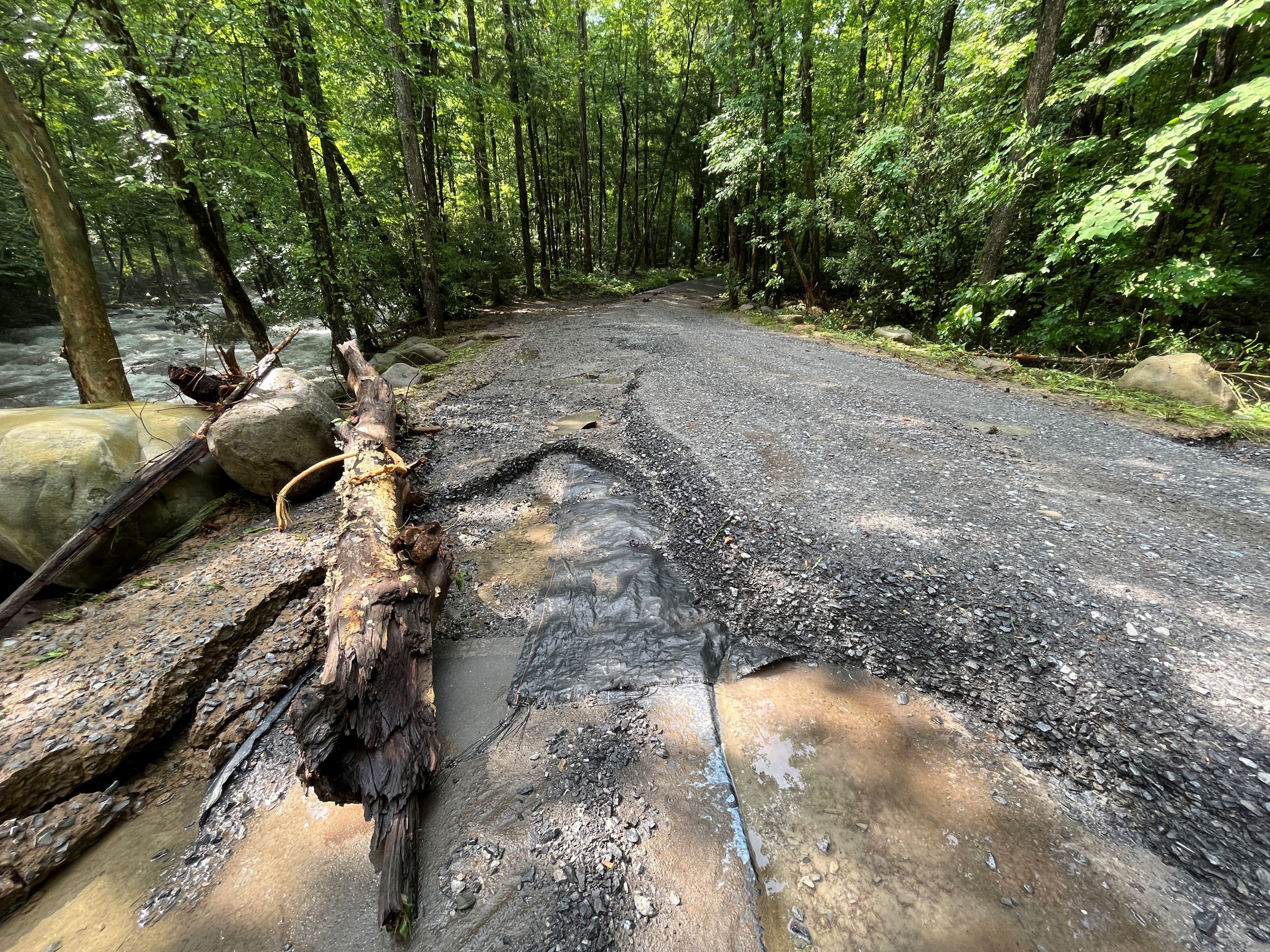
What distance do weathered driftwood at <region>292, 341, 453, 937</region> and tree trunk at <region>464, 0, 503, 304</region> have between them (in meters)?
12.7

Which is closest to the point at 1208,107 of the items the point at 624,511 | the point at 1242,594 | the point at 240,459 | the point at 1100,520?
the point at 1100,520

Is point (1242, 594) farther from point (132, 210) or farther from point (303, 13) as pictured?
point (132, 210)

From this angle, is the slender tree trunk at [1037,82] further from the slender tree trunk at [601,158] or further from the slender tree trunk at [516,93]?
the slender tree trunk at [601,158]

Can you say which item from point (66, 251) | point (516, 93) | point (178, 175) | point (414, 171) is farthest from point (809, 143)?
point (66, 251)

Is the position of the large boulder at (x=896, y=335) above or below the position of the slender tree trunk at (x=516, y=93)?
below

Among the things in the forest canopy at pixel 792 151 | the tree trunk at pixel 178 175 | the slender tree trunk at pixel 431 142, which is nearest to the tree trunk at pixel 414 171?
the forest canopy at pixel 792 151

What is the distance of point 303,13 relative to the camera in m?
5.07

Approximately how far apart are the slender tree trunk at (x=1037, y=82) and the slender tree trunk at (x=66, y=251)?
10.7m

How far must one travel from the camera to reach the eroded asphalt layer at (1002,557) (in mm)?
1716

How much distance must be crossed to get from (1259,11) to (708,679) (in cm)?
711

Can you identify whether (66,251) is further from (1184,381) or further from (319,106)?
(1184,381)

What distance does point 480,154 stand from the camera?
13.9m

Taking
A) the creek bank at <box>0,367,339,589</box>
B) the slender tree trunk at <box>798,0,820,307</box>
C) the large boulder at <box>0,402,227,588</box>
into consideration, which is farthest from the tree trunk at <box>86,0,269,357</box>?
the slender tree trunk at <box>798,0,820,307</box>

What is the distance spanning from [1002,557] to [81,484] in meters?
5.58
